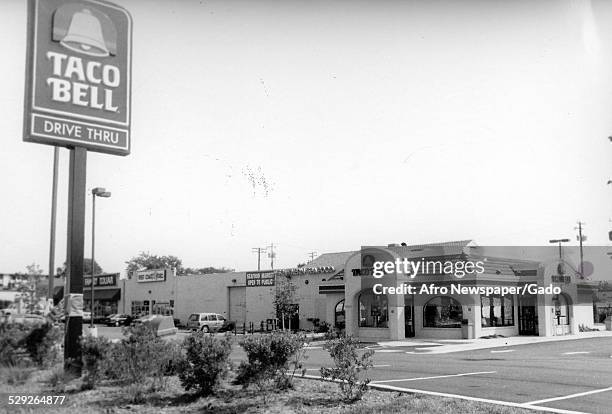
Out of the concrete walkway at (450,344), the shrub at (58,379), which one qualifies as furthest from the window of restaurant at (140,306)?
the shrub at (58,379)

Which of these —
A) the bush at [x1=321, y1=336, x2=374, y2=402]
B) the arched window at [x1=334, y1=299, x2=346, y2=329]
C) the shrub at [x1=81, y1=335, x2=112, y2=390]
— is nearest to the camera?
the bush at [x1=321, y1=336, x2=374, y2=402]

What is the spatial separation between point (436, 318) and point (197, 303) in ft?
91.6

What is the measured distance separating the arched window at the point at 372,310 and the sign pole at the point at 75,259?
76.1 feet

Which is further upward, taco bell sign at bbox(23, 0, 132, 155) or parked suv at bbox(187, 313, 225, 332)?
taco bell sign at bbox(23, 0, 132, 155)

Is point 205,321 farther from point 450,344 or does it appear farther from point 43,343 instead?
point 43,343

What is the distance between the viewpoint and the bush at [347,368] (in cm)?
1137

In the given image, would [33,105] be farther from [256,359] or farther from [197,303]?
[197,303]

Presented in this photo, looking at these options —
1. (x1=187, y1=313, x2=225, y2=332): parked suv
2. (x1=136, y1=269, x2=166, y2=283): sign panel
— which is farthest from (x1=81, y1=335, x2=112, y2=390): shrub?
(x1=136, y1=269, x2=166, y2=283): sign panel

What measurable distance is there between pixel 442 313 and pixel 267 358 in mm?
23501

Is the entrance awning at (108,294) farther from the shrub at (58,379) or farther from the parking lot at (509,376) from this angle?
the shrub at (58,379)

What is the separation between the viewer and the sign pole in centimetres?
1245

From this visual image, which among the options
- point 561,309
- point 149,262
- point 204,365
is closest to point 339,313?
point 561,309

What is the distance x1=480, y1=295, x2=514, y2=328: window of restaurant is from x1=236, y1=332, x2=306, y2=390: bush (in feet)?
78.4

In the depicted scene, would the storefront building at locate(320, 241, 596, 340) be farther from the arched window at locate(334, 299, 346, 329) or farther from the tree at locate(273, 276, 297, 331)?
the tree at locate(273, 276, 297, 331)
